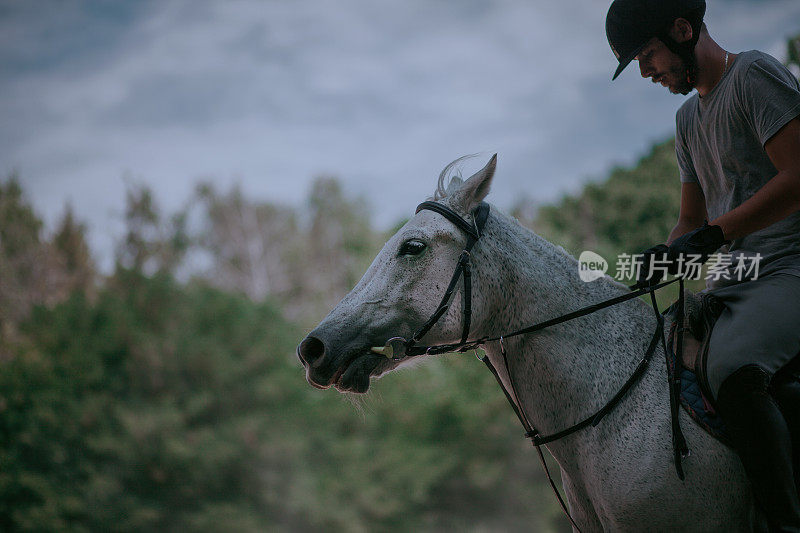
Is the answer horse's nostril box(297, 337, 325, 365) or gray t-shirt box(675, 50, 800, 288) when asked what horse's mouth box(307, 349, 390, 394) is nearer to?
horse's nostril box(297, 337, 325, 365)

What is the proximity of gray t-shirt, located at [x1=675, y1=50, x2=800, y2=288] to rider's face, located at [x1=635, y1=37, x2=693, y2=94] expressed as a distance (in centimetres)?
16

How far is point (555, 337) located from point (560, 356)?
9 centimetres

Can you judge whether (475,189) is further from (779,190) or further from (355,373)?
(779,190)

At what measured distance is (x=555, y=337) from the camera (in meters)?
2.67

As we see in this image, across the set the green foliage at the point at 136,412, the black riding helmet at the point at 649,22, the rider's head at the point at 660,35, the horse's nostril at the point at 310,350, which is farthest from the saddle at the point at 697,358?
the green foliage at the point at 136,412

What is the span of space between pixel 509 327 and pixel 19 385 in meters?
20.1

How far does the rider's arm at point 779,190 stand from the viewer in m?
2.41

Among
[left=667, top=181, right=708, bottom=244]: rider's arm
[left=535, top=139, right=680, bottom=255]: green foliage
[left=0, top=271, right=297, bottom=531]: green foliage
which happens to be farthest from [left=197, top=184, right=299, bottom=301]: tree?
[left=667, top=181, right=708, bottom=244]: rider's arm

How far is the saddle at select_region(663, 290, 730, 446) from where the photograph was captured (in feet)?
7.99

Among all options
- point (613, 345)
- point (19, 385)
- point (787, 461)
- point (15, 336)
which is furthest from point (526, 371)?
point (15, 336)

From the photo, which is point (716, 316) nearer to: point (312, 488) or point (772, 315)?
point (772, 315)

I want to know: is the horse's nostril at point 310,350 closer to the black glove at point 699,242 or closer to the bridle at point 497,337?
Answer: the bridle at point 497,337

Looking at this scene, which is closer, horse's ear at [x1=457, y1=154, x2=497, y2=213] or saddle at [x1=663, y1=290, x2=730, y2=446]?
saddle at [x1=663, y1=290, x2=730, y2=446]

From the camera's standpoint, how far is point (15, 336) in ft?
71.7
